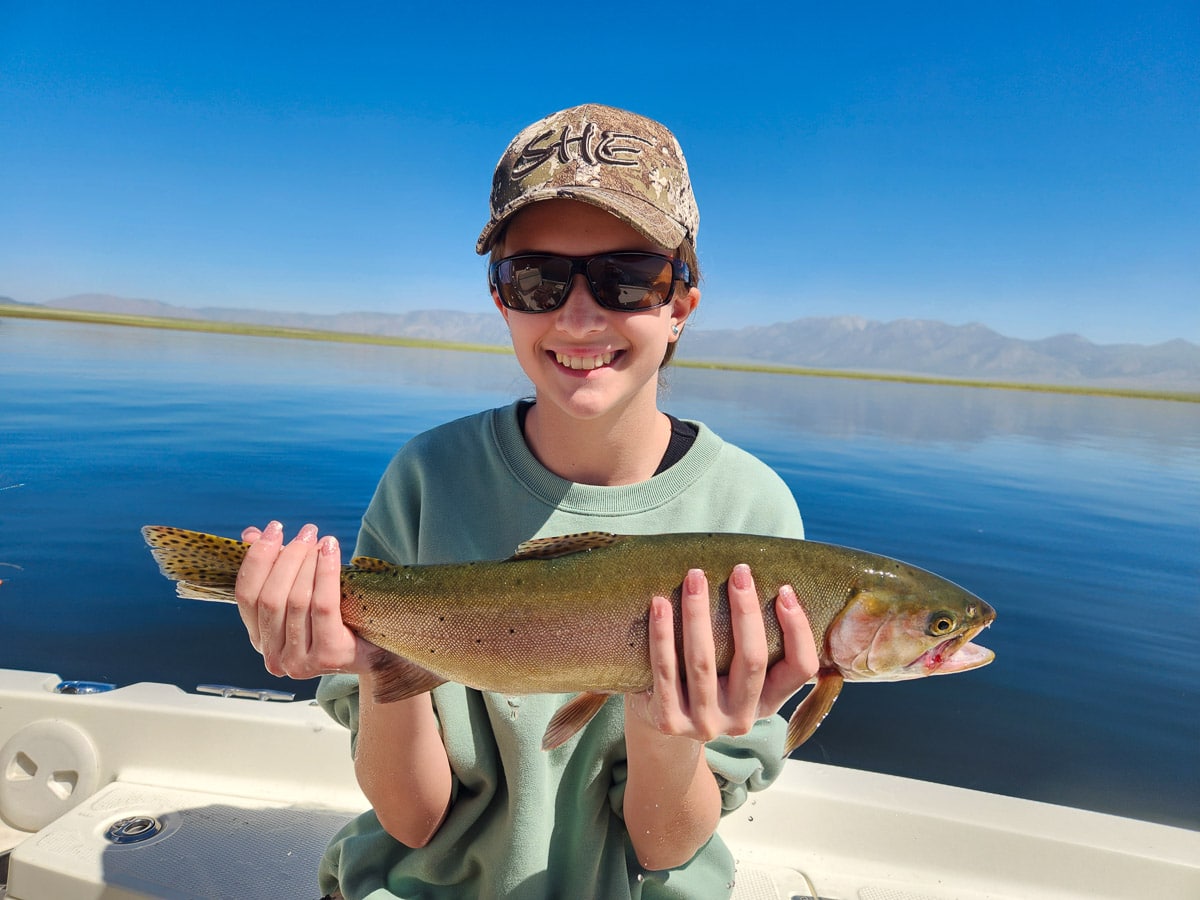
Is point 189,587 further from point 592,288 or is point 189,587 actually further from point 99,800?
point 99,800

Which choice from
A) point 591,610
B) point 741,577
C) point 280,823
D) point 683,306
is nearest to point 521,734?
point 591,610

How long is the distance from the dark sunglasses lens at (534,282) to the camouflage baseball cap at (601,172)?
195 mm

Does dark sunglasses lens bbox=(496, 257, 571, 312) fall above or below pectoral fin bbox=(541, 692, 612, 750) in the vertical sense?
above

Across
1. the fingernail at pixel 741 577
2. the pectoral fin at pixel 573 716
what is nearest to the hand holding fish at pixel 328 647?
the pectoral fin at pixel 573 716

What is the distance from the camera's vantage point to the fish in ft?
8.17

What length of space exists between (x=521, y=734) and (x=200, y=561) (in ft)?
4.59

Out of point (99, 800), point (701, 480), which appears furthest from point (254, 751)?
point (701, 480)

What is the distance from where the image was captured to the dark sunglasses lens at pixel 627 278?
287cm

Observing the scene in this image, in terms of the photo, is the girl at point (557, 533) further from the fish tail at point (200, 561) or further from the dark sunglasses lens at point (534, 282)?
the fish tail at point (200, 561)

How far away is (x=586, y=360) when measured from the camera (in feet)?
9.60

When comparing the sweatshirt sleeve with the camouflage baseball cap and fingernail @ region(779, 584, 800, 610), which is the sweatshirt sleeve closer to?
fingernail @ region(779, 584, 800, 610)

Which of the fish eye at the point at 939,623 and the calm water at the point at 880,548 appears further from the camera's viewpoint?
the calm water at the point at 880,548

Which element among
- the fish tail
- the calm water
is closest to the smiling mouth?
the fish tail

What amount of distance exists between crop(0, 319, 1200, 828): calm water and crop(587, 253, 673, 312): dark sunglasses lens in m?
1.67
